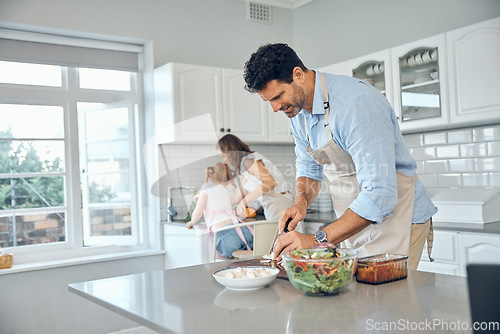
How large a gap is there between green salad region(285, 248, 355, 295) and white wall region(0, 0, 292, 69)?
325cm

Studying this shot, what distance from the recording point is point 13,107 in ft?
12.7

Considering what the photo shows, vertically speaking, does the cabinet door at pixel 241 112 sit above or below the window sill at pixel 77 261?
above

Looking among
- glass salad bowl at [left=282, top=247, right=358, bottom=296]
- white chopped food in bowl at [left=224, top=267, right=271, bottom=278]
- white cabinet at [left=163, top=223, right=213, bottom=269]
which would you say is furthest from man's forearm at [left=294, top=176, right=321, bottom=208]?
white cabinet at [left=163, top=223, right=213, bottom=269]

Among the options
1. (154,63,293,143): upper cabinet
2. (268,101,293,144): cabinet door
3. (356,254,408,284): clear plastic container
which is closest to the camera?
(356,254,408,284): clear plastic container

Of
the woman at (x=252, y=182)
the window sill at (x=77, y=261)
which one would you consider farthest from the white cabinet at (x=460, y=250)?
the window sill at (x=77, y=261)

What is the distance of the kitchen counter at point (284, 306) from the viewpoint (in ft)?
3.61

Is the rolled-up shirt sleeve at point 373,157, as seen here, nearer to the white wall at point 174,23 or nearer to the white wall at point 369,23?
the white wall at point 369,23

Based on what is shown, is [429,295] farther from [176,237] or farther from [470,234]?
[176,237]

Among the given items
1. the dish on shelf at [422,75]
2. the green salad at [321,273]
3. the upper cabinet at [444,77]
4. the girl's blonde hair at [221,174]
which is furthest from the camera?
the girl's blonde hair at [221,174]

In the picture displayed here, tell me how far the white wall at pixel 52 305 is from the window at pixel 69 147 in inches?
10.8

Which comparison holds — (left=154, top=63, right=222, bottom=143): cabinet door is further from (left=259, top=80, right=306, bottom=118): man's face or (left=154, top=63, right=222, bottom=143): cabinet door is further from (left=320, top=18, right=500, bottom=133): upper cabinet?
(left=259, top=80, right=306, bottom=118): man's face

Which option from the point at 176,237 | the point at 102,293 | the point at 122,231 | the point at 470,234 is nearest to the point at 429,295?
the point at 102,293

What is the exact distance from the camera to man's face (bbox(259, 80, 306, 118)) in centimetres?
178

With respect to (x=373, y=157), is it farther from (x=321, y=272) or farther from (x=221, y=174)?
(x=221, y=174)
